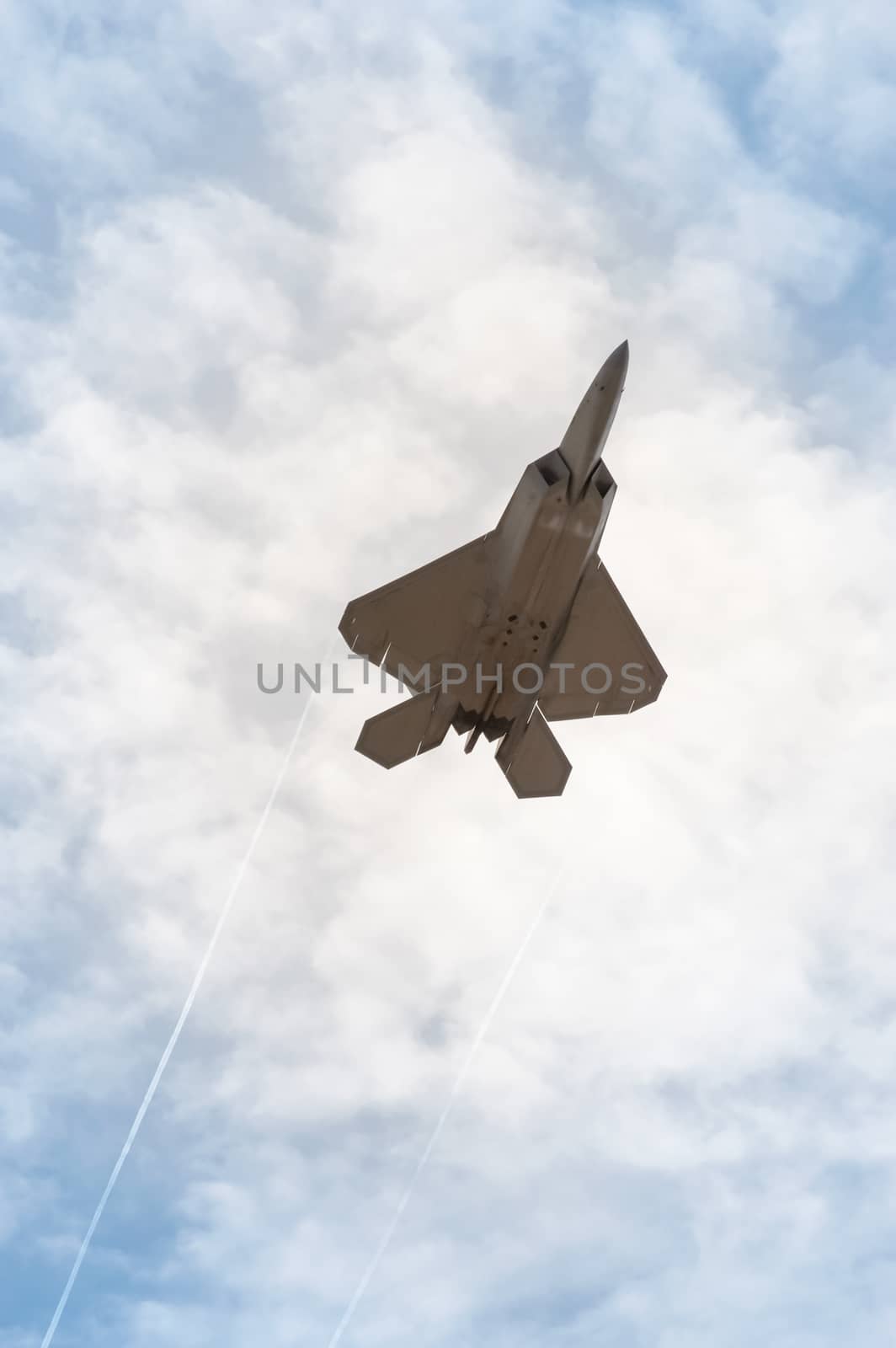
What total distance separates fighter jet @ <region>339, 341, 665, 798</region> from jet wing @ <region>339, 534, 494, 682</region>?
0.04 m

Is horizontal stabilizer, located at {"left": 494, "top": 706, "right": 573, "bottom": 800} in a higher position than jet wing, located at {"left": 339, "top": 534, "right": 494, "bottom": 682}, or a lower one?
lower

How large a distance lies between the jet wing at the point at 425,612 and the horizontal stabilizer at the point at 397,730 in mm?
1003

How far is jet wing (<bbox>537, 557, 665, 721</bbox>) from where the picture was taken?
35875 mm

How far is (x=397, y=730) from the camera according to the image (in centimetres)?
3525

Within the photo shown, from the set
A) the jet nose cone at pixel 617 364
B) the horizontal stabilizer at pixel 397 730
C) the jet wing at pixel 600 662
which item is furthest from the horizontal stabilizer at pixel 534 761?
the jet nose cone at pixel 617 364

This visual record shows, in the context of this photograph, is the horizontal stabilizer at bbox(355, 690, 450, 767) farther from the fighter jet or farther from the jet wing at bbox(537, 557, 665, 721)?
the jet wing at bbox(537, 557, 665, 721)

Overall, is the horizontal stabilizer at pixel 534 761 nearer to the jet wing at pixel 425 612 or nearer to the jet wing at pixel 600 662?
the jet wing at pixel 600 662

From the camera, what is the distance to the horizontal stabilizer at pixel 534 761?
119 feet

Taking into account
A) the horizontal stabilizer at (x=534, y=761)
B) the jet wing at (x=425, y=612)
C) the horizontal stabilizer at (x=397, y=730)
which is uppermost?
the jet wing at (x=425, y=612)

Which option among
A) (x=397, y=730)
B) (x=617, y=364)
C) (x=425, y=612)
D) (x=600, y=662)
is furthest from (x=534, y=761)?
(x=617, y=364)

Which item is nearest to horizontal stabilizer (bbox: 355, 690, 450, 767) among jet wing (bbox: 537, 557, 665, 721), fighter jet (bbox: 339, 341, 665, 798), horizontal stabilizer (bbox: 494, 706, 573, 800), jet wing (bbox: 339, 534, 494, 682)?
fighter jet (bbox: 339, 341, 665, 798)

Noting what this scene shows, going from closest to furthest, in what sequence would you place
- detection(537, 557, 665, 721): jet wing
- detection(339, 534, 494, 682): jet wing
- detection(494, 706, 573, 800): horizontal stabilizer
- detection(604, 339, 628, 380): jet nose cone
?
detection(604, 339, 628, 380): jet nose cone, detection(339, 534, 494, 682): jet wing, detection(537, 557, 665, 721): jet wing, detection(494, 706, 573, 800): horizontal stabilizer

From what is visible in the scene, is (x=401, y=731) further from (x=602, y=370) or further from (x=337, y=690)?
(x=602, y=370)

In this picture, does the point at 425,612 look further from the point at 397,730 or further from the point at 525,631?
the point at 397,730
